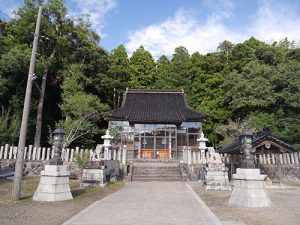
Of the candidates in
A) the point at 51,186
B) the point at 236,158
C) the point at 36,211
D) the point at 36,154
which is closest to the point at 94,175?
the point at 51,186

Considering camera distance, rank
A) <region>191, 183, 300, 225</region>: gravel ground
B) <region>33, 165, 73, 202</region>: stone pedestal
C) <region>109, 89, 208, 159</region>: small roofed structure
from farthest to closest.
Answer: <region>109, 89, 208, 159</region>: small roofed structure, <region>33, 165, 73, 202</region>: stone pedestal, <region>191, 183, 300, 225</region>: gravel ground

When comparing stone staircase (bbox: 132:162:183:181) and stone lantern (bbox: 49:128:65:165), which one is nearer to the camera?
stone lantern (bbox: 49:128:65:165)

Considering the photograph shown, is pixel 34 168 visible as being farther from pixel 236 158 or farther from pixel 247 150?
pixel 236 158

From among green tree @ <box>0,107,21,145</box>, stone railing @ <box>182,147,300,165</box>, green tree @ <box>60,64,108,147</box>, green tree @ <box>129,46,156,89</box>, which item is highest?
green tree @ <box>129,46,156,89</box>

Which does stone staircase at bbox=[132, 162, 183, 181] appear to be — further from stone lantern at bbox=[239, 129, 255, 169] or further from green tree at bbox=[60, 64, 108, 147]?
stone lantern at bbox=[239, 129, 255, 169]

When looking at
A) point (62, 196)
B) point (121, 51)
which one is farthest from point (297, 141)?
point (121, 51)

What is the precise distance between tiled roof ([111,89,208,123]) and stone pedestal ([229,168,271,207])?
13.4m

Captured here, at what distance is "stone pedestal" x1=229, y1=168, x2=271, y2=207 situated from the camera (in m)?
7.17

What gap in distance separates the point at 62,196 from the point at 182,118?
14722mm

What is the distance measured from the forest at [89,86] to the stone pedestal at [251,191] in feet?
45.6

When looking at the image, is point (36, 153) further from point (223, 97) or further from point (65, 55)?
point (223, 97)

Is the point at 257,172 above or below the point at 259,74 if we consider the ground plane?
below

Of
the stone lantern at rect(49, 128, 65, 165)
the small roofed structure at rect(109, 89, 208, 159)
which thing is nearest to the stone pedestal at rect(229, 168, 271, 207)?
the stone lantern at rect(49, 128, 65, 165)

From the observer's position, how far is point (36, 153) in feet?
52.5
